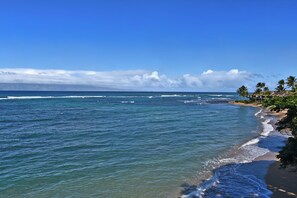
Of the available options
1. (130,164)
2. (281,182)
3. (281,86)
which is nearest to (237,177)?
(281,182)

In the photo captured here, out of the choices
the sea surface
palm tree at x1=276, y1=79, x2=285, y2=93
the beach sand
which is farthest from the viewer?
palm tree at x1=276, y1=79, x2=285, y2=93

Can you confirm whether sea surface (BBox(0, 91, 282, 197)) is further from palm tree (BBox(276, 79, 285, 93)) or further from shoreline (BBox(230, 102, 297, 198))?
palm tree (BBox(276, 79, 285, 93))

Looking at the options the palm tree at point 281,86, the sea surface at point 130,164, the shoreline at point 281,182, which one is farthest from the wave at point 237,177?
the palm tree at point 281,86

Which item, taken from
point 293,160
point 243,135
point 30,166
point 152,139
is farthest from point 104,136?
point 293,160

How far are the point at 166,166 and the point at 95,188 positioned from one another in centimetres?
619

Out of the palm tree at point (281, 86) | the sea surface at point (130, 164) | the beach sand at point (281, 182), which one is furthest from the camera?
the palm tree at point (281, 86)

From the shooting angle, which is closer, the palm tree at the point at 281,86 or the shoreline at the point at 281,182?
the shoreline at the point at 281,182

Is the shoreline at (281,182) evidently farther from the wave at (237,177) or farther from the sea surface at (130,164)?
the sea surface at (130,164)

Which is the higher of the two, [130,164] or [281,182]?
[130,164]

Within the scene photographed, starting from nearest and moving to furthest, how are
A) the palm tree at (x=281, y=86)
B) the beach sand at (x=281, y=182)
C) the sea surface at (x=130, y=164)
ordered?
the beach sand at (x=281, y=182) < the sea surface at (x=130, y=164) < the palm tree at (x=281, y=86)

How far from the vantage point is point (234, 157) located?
2464 centimetres

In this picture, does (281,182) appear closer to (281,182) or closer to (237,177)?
(281,182)

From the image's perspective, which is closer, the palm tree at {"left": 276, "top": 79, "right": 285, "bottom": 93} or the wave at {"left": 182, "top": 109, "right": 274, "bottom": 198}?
the wave at {"left": 182, "top": 109, "right": 274, "bottom": 198}

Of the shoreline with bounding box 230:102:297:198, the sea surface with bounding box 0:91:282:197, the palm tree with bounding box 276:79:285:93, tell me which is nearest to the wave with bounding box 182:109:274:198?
the sea surface with bounding box 0:91:282:197
